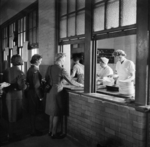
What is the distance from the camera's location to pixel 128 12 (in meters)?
3.05

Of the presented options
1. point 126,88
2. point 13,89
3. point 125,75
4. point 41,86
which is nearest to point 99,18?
point 125,75

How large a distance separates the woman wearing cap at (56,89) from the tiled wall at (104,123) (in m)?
0.29

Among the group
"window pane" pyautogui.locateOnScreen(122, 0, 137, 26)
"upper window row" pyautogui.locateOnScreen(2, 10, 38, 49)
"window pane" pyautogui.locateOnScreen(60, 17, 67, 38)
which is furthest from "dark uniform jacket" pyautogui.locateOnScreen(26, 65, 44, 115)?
"upper window row" pyautogui.locateOnScreen(2, 10, 38, 49)

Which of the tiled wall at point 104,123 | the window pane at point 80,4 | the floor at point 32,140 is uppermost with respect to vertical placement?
the window pane at point 80,4

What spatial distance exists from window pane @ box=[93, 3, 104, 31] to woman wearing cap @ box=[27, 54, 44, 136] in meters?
1.57

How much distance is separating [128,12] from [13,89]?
9.51 feet

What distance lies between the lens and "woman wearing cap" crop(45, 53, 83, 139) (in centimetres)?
410

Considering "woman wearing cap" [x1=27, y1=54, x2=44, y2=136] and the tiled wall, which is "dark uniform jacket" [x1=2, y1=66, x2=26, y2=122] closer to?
"woman wearing cap" [x1=27, y1=54, x2=44, y2=136]

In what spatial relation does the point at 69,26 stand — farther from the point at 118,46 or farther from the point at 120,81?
the point at 118,46

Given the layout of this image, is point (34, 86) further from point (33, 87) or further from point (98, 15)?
point (98, 15)

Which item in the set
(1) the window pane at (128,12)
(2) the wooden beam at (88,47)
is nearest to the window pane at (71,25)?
(2) the wooden beam at (88,47)

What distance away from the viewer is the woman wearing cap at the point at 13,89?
4.22 metres

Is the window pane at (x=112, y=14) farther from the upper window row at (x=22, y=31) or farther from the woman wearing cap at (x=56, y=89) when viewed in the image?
the upper window row at (x=22, y=31)

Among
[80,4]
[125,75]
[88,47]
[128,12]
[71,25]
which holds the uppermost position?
[80,4]
